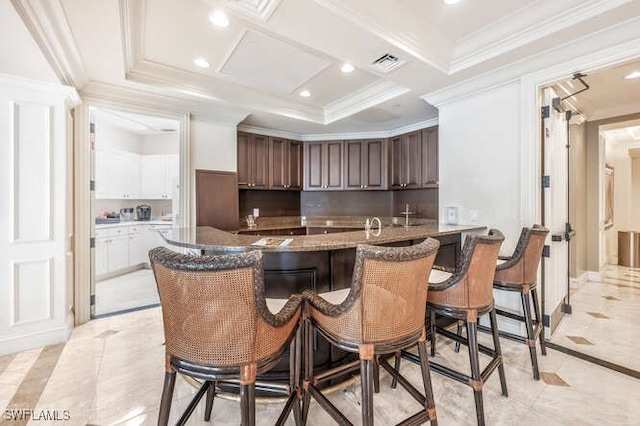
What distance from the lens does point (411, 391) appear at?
1.50 m

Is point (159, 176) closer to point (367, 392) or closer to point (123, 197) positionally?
point (123, 197)

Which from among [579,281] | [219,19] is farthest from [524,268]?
[579,281]

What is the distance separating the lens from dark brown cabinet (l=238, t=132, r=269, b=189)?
15.3ft

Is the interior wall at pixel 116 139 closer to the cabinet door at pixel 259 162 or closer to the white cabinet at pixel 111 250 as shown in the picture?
the white cabinet at pixel 111 250

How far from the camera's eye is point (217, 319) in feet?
3.86

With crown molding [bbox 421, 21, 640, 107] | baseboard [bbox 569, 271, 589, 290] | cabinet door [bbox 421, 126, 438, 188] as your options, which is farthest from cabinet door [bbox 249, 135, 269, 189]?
baseboard [bbox 569, 271, 589, 290]

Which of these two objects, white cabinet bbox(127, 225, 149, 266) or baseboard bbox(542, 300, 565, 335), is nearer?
baseboard bbox(542, 300, 565, 335)

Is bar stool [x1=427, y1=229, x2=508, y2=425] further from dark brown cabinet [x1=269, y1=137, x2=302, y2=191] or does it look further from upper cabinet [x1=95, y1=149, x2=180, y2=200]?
upper cabinet [x1=95, y1=149, x2=180, y2=200]

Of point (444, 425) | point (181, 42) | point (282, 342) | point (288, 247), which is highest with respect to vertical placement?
point (181, 42)

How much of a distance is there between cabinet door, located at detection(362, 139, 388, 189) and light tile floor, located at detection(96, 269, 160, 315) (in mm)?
3757

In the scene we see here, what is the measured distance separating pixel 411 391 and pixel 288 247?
976 mm

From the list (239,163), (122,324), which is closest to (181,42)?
(239,163)

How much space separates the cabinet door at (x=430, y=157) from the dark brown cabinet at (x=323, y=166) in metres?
1.45

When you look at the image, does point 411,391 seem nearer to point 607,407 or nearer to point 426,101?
point 607,407
